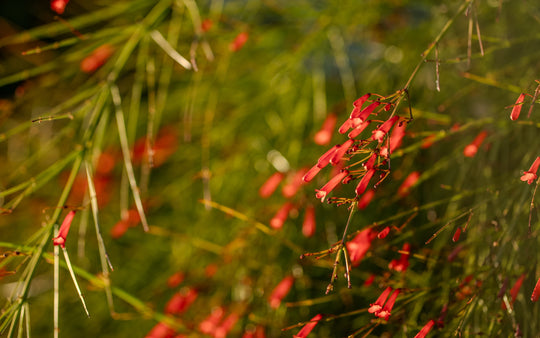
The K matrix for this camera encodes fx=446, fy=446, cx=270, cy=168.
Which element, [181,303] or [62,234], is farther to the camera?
[181,303]

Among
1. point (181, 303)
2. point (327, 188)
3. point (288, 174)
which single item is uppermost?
point (327, 188)

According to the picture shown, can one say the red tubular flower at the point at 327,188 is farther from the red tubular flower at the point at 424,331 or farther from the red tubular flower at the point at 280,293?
the red tubular flower at the point at 280,293

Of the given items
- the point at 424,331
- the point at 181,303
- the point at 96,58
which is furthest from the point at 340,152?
the point at 96,58

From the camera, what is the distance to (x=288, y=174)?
28.0 inches

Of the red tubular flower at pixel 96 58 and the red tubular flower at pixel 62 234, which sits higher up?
the red tubular flower at pixel 96 58

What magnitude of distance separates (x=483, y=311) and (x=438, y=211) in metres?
0.15

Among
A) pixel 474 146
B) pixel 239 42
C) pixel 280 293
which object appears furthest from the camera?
pixel 239 42

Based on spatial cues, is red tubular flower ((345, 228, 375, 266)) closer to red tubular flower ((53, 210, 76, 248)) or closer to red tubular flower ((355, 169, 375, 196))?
red tubular flower ((355, 169, 375, 196))

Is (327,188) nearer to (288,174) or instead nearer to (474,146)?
(474,146)

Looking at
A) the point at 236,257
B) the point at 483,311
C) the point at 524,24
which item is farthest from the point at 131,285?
the point at 524,24

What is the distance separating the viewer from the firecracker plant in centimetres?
41

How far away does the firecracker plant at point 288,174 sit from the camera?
0.41m

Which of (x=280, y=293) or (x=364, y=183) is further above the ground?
(x=364, y=183)

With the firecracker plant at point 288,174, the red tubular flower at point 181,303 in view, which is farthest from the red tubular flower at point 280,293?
the red tubular flower at point 181,303
